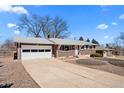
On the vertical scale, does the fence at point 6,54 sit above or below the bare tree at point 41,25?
below

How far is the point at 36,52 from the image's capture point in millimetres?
23750

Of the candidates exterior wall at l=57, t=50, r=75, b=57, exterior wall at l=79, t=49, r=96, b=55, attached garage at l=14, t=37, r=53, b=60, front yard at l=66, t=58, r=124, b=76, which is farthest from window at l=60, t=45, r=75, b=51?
front yard at l=66, t=58, r=124, b=76

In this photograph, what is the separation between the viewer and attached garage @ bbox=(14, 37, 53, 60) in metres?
22.3

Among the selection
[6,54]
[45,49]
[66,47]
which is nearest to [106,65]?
[45,49]

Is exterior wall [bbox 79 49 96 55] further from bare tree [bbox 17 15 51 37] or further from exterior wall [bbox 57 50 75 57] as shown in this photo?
bare tree [bbox 17 15 51 37]

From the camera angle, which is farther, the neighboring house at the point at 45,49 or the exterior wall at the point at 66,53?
the exterior wall at the point at 66,53

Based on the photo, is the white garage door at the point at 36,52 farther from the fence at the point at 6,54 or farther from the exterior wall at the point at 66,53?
the fence at the point at 6,54

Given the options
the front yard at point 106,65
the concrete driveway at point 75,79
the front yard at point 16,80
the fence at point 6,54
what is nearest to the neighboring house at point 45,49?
the fence at point 6,54

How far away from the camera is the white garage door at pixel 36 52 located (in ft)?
74.0
